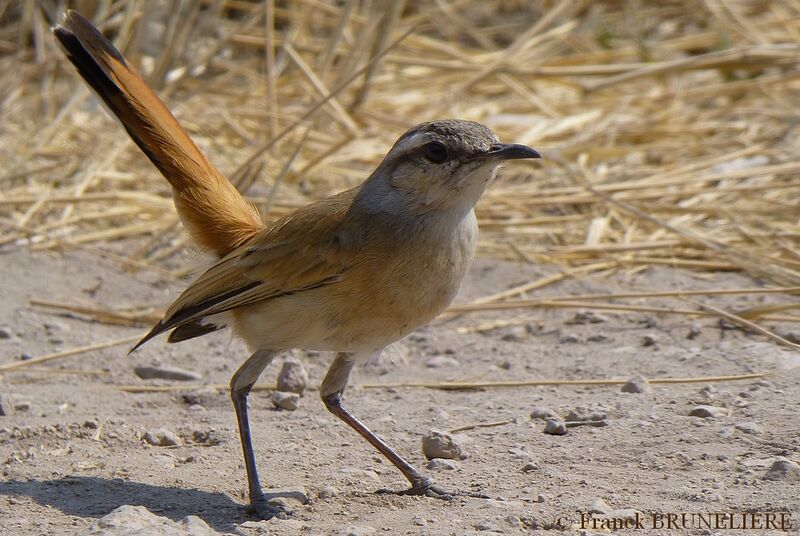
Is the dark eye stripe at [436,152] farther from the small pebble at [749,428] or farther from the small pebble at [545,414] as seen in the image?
the small pebble at [749,428]

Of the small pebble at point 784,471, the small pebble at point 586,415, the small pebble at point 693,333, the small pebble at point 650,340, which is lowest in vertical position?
the small pebble at point 586,415

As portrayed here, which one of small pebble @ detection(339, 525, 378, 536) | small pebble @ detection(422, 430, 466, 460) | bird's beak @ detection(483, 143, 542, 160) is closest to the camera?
small pebble @ detection(339, 525, 378, 536)

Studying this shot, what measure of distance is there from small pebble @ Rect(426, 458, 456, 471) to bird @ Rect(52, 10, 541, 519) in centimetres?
17

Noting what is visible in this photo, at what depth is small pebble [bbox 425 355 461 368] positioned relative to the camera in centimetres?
597

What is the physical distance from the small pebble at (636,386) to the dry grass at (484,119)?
0.80 meters

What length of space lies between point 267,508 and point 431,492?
2.14 feet

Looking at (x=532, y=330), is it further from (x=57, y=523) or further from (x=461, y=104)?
(x=461, y=104)

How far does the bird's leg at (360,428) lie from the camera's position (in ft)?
14.2

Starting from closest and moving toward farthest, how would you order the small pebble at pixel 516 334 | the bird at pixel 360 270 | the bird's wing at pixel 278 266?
the bird at pixel 360 270 → the bird's wing at pixel 278 266 → the small pebble at pixel 516 334

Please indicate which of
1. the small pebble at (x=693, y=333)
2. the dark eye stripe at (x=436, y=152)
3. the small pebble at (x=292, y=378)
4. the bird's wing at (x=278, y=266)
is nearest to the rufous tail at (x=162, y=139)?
the bird's wing at (x=278, y=266)

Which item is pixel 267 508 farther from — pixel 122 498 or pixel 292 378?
pixel 292 378

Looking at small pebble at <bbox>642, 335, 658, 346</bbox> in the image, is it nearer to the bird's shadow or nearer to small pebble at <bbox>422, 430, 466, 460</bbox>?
small pebble at <bbox>422, 430, 466, 460</bbox>

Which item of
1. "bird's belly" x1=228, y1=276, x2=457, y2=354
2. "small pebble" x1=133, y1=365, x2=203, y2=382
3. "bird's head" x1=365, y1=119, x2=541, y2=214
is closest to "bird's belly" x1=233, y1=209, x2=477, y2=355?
"bird's belly" x1=228, y1=276, x2=457, y2=354

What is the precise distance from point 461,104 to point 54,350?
190 inches
